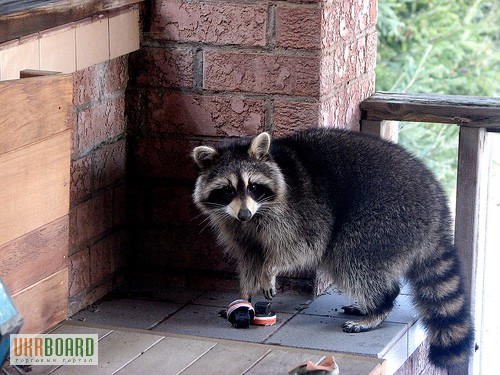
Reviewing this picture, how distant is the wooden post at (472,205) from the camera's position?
11.4ft

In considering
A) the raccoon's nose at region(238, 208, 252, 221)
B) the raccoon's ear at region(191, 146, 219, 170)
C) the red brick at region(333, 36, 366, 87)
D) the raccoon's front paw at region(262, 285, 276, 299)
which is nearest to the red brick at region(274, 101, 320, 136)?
the red brick at region(333, 36, 366, 87)

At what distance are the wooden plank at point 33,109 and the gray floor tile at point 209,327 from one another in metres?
0.77

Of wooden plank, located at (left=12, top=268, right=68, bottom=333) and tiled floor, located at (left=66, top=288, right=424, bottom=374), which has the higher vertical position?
wooden plank, located at (left=12, top=268, right=68, bottom=333)

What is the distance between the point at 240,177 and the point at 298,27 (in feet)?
1.75

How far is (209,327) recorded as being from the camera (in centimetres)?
306

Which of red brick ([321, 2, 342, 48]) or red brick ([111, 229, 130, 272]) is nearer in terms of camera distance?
red brick ([321, 2, 342, 48])

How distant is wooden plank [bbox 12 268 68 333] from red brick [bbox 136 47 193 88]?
89 cm

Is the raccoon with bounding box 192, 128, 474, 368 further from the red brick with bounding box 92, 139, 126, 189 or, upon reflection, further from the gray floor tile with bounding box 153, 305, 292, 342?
the red brick with bounding box 92, 139, 126, 189

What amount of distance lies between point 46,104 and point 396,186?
117 cm

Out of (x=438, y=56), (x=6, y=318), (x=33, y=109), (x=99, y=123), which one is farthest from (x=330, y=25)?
(x=438, y=56)

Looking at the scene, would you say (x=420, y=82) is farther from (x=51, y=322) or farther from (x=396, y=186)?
(x=51, y=322)

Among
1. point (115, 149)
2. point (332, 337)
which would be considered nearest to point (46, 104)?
point (115, 149)

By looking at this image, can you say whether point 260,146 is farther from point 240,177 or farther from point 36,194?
point 36,194

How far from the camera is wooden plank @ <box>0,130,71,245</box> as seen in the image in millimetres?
2418
